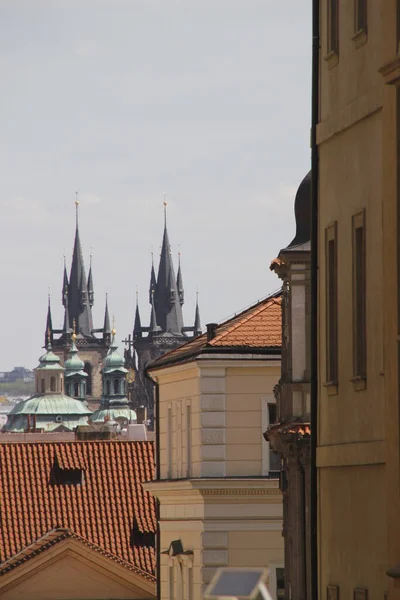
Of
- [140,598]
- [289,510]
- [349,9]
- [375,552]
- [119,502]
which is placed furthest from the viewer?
[119,502]

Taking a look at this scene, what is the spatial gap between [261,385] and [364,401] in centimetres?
1689

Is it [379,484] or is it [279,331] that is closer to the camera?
[379,484]

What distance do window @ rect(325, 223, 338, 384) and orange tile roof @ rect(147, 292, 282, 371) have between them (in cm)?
1475

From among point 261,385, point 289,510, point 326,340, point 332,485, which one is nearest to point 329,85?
point 326,340

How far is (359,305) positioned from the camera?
1792cm

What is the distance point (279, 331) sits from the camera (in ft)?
114

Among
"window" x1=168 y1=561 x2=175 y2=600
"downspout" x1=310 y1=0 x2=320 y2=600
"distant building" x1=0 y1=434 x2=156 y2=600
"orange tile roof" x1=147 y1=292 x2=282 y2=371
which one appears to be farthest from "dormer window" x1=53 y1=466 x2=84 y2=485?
"downspout" x1=310 y1=0 x2=320 y2=600

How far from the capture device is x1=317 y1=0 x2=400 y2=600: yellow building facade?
15141 mm

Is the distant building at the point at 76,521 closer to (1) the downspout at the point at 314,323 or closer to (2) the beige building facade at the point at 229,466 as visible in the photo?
(2) the beige building facade at the point at 229,466

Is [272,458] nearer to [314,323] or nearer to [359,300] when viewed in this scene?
[314,323]

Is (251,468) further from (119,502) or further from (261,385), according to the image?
(119,502)

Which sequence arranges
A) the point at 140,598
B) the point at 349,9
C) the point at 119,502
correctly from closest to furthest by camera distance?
the point at 349,9
the point at 140,598
the point at 119,502

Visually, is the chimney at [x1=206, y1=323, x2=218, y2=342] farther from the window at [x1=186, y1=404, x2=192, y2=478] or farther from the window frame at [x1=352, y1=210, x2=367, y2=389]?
the window frame at [x1=352, y1=210, x2=367, y2=389]

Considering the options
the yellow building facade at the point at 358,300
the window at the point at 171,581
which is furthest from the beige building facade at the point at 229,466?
the yellow building facade at the point at 358,300
